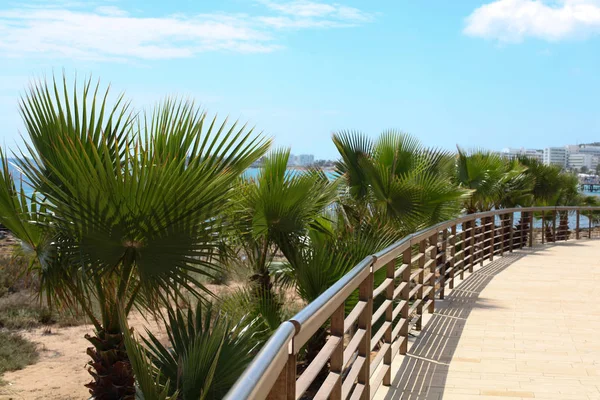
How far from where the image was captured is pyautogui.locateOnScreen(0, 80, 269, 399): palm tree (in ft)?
16.2

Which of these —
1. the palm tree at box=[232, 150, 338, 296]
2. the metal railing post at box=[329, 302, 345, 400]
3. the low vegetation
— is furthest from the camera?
the palm tree at box=[232, 150, 338, 296]

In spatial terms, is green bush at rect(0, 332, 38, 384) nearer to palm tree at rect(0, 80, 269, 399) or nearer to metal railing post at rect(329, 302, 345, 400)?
palm tree at rect(0, 80, 269, 399)

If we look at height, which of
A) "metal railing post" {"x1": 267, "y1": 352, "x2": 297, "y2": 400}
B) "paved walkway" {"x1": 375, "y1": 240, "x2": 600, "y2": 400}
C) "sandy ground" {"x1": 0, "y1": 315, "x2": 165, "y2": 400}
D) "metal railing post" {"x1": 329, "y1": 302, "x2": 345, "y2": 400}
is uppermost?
"metal railing post" {"x1": 267, "y1": 352, "x2": 297, "y2": 400}

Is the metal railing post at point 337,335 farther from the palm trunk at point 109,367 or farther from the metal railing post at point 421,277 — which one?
the metal railing post at point 421,277

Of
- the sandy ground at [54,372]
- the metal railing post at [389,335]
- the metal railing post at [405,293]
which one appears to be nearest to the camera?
the metal railing post at [389,335]

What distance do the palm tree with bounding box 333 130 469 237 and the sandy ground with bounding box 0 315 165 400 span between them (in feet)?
13.9

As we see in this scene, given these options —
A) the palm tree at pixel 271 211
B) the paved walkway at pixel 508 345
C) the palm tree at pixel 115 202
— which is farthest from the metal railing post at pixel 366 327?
the palm tree at pixel 271 211

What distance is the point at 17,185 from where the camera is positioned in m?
5.71

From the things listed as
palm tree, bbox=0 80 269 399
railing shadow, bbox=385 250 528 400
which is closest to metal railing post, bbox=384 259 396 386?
railing shadow, bbox=385 250 528 400

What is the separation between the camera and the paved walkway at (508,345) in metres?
5.37

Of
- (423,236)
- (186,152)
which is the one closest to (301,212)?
(423,236)

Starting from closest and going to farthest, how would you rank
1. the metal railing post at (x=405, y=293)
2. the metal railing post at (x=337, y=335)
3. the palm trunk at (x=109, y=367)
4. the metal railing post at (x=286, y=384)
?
1. the metal railing post at (x=286, y=384)
2. the metal railing post at (x=337, y=335)
3. the palm trunk at (x=109, y=367)
4. the metal railing post at (x=405, y=293)

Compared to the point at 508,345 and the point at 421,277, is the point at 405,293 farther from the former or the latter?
the point at 508,345

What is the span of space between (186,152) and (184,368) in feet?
6.49
